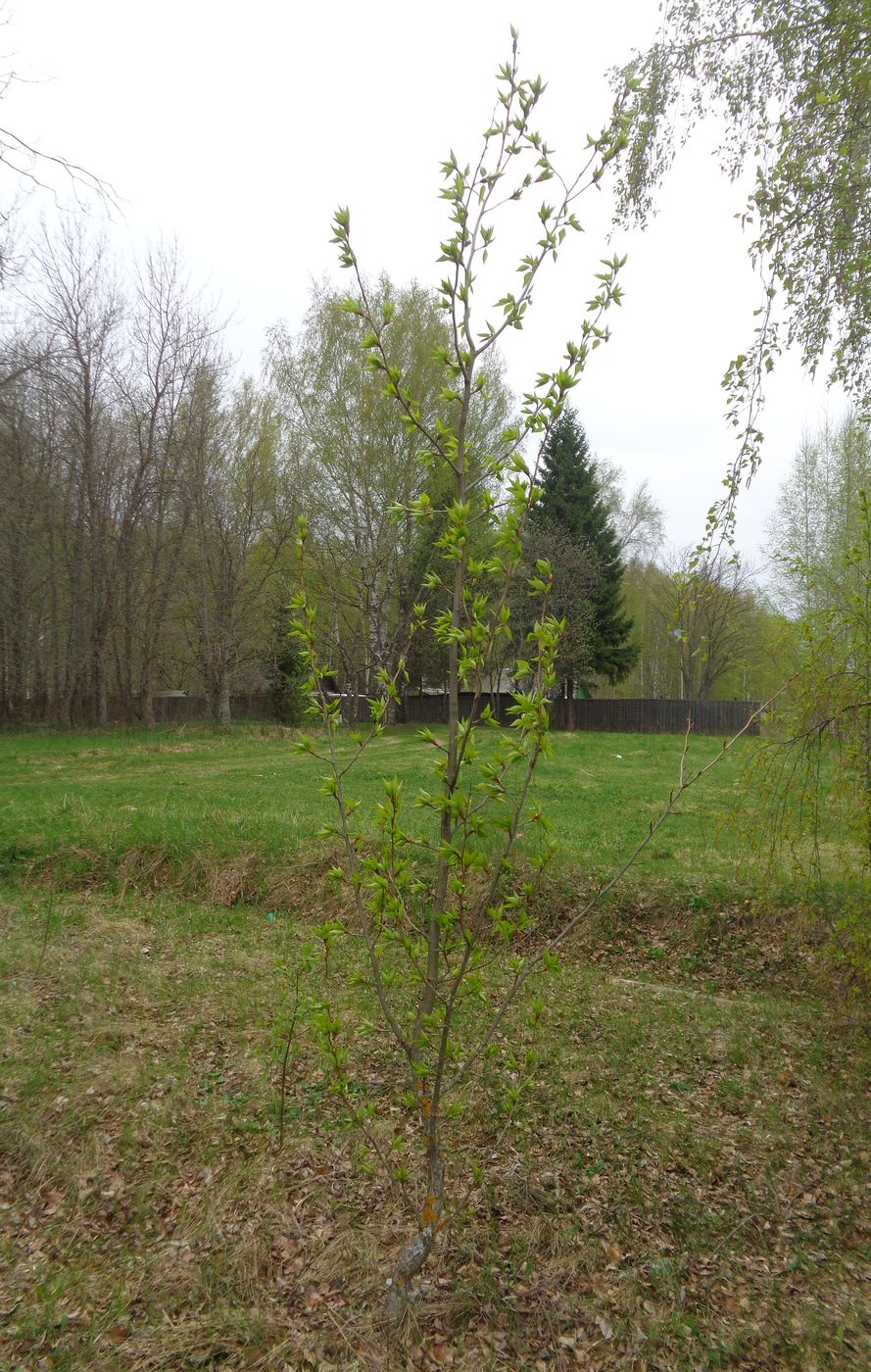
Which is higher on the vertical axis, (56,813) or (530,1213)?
(56,813)

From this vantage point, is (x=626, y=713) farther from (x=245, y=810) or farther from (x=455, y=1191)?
(x=455, y=1191)

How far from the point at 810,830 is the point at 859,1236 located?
1952 millimetres

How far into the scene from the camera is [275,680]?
26.1 meters

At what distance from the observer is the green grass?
725 cm

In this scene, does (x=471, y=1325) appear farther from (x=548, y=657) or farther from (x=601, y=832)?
(x=601, y=832)

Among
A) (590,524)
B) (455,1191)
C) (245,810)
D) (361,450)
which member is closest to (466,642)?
(455,1191)

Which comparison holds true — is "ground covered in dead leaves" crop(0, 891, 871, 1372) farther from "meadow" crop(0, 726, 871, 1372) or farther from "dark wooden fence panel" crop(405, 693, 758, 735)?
"dark wooden fence panel" crop(405, 693, 758, 735)

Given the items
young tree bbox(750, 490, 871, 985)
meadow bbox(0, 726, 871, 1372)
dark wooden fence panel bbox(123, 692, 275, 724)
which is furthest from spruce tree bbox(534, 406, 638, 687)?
young tree bbox(750, 490, 871, 985)

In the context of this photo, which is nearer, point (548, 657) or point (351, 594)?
point (548, 657)

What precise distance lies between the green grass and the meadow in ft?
1.43

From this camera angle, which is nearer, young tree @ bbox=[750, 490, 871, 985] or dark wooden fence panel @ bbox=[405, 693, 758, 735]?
young tree @ bbox=[750, 490, 871, 985]

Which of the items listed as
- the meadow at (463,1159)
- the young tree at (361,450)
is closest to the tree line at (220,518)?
the young tree at (361,450)

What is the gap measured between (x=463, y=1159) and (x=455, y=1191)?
19cm

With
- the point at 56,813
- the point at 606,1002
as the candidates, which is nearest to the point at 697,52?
the point at 606,1002
